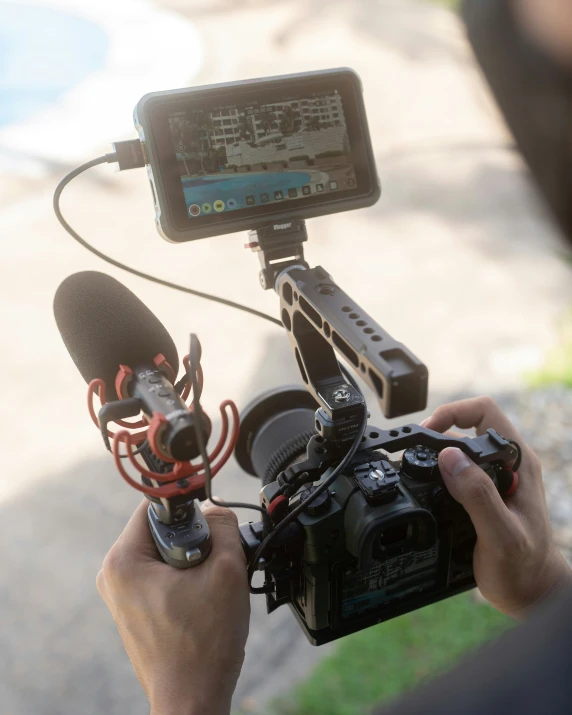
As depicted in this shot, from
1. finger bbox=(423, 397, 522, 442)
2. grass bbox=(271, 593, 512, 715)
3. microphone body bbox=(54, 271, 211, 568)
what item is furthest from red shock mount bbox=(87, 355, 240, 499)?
grass bbox=(271, 593, 512, 715)

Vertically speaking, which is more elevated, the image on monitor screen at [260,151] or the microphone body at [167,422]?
the image on monitor screen at [260,151]

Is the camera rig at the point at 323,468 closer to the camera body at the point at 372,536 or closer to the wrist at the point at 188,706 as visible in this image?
the camera body at the point at 372,536

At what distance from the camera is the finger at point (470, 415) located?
1.24 meters

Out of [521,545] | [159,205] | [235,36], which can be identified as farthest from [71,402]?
[235,36]

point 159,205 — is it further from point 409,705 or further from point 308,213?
point 409,705

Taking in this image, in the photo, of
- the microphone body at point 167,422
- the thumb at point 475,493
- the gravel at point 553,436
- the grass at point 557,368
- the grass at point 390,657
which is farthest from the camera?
the grass at point 557,368

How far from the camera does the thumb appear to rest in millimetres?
995

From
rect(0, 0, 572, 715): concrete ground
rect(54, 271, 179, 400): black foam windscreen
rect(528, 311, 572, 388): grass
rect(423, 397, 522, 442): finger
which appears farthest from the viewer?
rect(528, 311, 572, 388): grass

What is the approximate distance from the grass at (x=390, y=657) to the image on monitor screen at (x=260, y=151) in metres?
1.47

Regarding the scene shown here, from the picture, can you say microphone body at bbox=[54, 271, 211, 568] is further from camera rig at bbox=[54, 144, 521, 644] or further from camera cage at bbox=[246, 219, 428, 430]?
camera cage at bbox=[246, 219, 428, 430]

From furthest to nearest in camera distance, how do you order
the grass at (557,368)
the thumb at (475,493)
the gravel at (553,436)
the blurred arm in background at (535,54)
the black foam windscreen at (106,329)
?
the grass at (557,368) < the gravel at (553,436) < the blurred arm in background at (535,54) < the thumb at (475,493) < the black foam windscreen at (106,329)

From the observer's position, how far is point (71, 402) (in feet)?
10.7

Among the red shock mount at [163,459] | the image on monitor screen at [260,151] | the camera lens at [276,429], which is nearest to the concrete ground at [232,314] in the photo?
the camera lens at [276,429]

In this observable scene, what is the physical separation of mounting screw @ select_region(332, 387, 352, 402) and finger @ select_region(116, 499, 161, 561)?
300 mm
